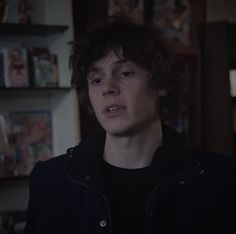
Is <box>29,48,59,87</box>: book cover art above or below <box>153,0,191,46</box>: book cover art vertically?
below

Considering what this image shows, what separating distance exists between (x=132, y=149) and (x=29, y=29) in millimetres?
1470

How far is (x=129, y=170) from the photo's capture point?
1.58 metres

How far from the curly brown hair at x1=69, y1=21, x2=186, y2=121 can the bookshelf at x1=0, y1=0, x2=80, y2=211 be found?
1003mm

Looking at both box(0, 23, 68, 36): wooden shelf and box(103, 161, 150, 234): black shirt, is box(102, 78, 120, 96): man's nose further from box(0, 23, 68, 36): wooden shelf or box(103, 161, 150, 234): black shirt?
box(0, 23, 68, 36): wooden shelf

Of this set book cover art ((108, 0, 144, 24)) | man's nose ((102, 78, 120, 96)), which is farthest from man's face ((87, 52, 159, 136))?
book cover art ((108, 0, 144, 24))

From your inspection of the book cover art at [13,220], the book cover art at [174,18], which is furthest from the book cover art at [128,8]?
the book cover art at [13,220]

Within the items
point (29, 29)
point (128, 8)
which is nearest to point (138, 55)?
point (29, 29)

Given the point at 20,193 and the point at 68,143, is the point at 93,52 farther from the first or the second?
the point at 20,193

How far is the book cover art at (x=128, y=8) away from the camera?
10.0ft

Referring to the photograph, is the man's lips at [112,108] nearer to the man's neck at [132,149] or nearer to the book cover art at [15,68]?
the man's neck at [132,149]

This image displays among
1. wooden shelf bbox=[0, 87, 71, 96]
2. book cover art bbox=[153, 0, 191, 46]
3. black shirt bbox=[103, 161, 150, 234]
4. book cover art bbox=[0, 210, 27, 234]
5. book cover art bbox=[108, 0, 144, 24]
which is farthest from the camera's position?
book cover art bbox=[153, 0, 191, 46]

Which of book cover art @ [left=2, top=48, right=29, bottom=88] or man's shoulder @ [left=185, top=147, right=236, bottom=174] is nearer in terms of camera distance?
man's shoulder @ [left=185, top=147, right=236, bottom=174]

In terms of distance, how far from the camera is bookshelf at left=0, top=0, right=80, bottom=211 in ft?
9.26

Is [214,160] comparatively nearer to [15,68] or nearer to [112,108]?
[112,108]
